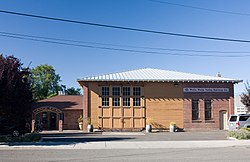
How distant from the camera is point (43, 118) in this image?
38219 millimetres

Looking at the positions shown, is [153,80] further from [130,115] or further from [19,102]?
[19,102]

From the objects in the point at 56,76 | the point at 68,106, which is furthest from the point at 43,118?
the point at 56,76

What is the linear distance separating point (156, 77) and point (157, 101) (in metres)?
2.51

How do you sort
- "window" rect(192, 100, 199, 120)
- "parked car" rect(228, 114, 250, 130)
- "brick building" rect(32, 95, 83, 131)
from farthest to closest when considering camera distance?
"brick building" rect(32, 95, 83, 131), "window" rect(192, 100, 199, 120), "parked car" rect(228, 114, 250, 130)

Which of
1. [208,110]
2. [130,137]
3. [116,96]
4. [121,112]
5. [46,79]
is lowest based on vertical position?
[130,137]

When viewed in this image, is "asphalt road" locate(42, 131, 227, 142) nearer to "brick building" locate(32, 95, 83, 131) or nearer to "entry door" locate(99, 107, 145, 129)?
"entry door" locate(99, 107, 145, 129)

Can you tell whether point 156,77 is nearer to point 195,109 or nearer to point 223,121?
point 195,109

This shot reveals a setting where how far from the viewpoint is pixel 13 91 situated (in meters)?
19.2

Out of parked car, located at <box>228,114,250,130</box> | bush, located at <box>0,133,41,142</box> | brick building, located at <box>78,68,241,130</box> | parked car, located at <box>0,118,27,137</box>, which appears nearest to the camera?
bush, located at <box>0,133,41,142</box>

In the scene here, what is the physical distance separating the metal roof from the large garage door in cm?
147

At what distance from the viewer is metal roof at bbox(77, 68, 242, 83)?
32.8 metres

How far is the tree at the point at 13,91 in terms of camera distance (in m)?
18.7

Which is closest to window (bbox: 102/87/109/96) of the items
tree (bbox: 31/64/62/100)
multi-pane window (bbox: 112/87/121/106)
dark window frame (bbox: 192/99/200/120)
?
multi-pane window (bbox: 112/87/121/106)

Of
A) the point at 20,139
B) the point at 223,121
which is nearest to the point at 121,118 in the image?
the point at 223,121
